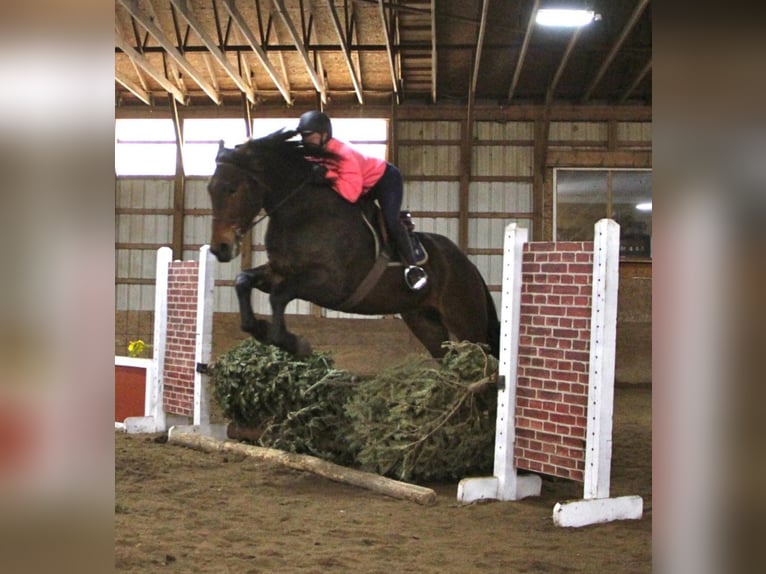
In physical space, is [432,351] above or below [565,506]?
above

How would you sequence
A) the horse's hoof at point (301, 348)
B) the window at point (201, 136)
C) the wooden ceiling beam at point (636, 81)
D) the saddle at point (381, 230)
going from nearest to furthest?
the horse's hoof at point (301, 348), the saddle at point (381, 230), the wooden ceiling beam at point (636, 81), the window at point (201, 136)

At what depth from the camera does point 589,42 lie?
9594 mm

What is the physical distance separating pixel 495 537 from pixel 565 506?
319 mm

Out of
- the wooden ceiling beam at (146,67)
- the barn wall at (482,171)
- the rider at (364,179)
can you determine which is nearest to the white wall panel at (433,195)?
the barn wall at (482,171)

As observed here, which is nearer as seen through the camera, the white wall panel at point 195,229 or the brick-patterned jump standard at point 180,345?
the brick-patterned jump standard at point 180,345

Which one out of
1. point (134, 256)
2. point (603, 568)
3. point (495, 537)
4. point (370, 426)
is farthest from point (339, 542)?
point (134, 256)

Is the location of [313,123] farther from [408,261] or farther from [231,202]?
[408,261]

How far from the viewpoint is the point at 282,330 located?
371 cm

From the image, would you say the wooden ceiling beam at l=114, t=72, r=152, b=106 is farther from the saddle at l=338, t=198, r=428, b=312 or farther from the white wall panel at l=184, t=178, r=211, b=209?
the saddle at l=338, t=198, r=428, b=312

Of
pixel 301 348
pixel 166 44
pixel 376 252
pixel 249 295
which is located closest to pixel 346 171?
pixel 376 252

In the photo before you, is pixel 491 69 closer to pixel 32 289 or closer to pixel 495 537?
pixel 495 537

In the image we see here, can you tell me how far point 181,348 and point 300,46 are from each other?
190 inches

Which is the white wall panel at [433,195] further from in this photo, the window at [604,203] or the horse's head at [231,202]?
the horse's head at [231,202]

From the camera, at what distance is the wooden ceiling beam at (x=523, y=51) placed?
793 centimetres
